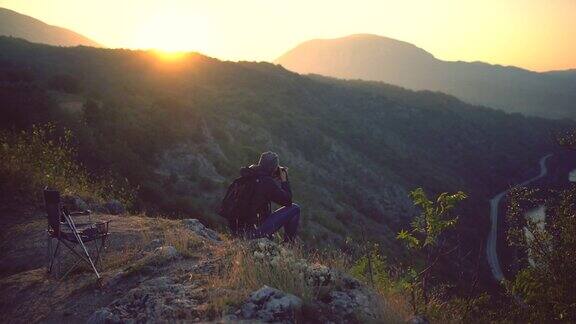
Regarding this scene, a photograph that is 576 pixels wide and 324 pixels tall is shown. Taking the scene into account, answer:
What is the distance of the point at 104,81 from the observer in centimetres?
3991

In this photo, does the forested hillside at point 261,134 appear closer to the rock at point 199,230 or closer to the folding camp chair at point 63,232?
the rock at point 199,230

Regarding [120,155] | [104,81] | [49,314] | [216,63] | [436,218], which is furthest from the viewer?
[216,63]

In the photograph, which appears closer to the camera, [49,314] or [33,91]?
[49,314]

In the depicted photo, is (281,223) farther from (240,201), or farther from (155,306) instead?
(155,306)

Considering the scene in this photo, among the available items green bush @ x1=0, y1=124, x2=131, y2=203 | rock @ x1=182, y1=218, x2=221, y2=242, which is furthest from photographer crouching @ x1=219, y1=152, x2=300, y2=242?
green bush @ x1=0, y1=124, x2=131, y2=203

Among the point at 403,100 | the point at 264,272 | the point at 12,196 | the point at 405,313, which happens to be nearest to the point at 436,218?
the point at 405,313

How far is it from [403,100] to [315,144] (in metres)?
43.1

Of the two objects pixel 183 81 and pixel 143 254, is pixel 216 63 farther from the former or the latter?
pixel 143 254

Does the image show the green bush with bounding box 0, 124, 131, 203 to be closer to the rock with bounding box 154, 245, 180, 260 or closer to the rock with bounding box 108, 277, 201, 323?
the rock with bounding box 154, 245, 180, 260

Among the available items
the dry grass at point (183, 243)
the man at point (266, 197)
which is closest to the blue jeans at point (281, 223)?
the man at point (266, 197)

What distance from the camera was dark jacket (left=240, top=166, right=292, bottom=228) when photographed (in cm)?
639

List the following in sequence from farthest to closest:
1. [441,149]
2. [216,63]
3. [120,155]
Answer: [441,149]
[216,63]
[120,155]

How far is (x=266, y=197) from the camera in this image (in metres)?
6.48

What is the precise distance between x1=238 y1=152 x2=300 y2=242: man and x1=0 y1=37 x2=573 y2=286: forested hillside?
254cm
